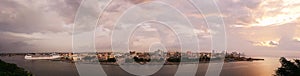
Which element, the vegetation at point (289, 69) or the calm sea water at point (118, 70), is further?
the calm sea water at point (118, 70)

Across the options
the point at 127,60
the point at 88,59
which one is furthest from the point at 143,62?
the point at 88,59

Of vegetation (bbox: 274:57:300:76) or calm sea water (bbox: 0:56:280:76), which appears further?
calm sea water (bbox: 0:56:280:76)

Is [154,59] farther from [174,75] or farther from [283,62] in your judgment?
[283,62]

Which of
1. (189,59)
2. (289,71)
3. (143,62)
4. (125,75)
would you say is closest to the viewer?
(289,71)

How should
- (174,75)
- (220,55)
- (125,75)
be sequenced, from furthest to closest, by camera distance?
(220,55), (174,75), (125,75)

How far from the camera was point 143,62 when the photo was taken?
9331cm

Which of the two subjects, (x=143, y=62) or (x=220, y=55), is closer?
(x=143, y=62)

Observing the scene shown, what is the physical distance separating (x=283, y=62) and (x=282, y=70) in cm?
65

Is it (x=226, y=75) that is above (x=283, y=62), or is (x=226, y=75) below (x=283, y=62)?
below

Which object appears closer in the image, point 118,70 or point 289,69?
point 289,69

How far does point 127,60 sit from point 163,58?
688 inches

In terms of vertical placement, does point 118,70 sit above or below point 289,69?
below

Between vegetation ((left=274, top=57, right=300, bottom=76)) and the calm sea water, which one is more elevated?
vegetation ((left=274, top=57, right=300, bottom=76))

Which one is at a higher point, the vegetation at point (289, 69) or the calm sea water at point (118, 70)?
the vegetation at point (289, 69)
